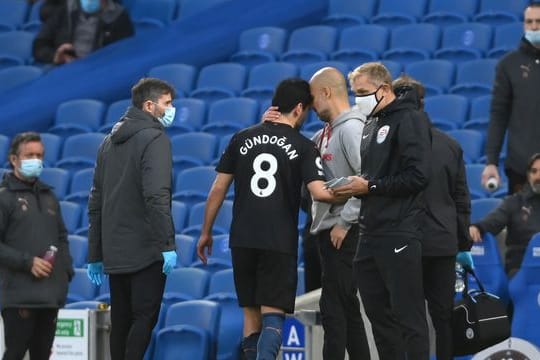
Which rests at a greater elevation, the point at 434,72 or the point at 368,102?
the point at 434,72

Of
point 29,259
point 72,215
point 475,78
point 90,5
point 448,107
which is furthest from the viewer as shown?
point 90,5

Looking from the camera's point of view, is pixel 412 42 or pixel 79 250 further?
pixel 412 42

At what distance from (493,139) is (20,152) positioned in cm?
295

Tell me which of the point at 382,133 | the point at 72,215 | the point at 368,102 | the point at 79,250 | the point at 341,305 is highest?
the point at 368,102

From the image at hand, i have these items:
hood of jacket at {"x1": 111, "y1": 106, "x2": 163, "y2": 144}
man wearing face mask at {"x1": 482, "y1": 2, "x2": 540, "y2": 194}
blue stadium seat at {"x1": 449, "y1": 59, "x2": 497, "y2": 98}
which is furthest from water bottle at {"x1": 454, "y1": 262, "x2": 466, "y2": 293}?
blue stadium seat at {"x1": 449, "y1": 59, "x2": 497, "y2": 98}

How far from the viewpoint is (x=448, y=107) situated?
11.3 meters

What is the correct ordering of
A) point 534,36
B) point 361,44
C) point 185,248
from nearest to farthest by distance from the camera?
point 534,36, point 185,248, point 361,44

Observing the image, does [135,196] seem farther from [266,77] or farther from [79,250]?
[266,77]

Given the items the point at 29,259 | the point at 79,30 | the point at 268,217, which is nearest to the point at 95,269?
the point at 29,259

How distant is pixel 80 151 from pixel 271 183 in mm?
5013

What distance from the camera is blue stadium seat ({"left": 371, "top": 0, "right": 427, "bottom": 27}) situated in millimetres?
12980

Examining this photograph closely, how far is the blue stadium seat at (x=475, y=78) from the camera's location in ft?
38.2

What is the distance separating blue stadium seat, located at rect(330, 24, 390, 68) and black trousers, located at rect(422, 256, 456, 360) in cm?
479

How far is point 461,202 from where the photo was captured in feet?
25.9
